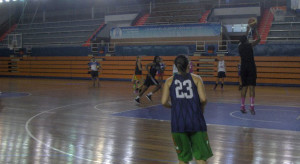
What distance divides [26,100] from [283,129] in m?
8.80

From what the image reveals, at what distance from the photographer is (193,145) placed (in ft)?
11.5

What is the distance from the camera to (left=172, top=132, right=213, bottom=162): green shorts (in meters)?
3.40

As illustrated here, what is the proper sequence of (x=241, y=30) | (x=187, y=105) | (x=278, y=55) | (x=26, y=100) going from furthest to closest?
(x=241, y=30), (x=278, y=55), (x=26, y=100), (x=187, y=105)

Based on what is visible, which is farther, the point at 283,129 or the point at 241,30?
the point at 241,30

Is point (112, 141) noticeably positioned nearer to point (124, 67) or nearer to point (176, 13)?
point (124, 67)

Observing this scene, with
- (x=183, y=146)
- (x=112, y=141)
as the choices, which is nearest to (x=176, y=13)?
(x=112, y=141)

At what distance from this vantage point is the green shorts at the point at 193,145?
11.2ft

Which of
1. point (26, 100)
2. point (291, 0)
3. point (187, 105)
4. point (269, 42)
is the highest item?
point (291, 0)

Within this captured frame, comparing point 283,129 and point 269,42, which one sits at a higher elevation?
point 269,42

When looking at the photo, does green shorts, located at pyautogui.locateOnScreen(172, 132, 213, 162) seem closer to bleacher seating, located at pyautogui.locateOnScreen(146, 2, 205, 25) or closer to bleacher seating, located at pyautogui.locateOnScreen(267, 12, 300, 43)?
bleacher seating, located at pyautogui.locateOnScreen(267, 12, 300, 43)

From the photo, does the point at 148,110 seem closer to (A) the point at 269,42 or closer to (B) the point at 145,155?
(B) the point at 145,155

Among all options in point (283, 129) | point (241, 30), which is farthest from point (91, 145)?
point (241, 30)

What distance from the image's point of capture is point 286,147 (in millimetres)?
5461

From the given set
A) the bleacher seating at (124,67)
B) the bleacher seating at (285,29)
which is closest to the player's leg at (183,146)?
the bleacher seating at (124,67)
